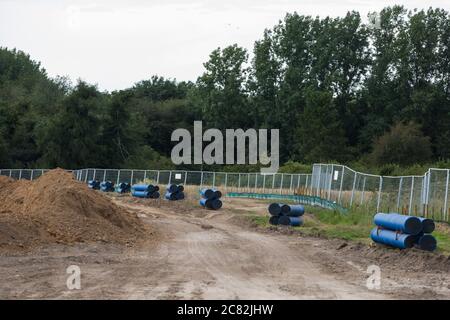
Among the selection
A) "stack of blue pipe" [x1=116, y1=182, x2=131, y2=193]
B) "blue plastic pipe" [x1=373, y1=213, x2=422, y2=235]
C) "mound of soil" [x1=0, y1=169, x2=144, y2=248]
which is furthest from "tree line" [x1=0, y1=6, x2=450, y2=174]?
"blue plastic pipe" [x1=373, y1=213, x2=422, y2=235]

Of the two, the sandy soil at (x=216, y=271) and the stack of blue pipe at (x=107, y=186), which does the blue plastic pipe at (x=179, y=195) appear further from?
the sandy soil at (x=216, y=271)

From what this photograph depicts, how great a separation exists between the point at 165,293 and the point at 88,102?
7617cm

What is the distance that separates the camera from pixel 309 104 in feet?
287

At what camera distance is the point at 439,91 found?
82.6 meters

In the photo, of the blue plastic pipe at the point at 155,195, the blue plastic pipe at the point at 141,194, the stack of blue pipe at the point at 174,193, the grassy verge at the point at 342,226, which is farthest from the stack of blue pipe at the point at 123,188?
the grassy verge at the point at 342,226

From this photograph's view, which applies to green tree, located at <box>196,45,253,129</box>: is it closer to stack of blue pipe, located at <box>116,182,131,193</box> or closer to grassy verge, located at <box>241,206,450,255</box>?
stack of blue pipe, located at <box>116,182,131,193</box>

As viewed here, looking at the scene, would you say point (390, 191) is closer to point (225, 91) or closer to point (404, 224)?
point (404, 224)

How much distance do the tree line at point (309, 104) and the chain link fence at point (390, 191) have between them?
36.8 meters

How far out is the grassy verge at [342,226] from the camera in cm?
2488

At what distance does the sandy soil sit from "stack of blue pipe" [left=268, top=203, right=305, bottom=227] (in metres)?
3.97

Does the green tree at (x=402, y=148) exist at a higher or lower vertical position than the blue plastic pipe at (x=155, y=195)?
higher

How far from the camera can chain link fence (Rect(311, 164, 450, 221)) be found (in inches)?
1095

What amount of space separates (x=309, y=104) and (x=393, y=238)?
67296mm

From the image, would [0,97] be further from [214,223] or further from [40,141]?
[214,223]
